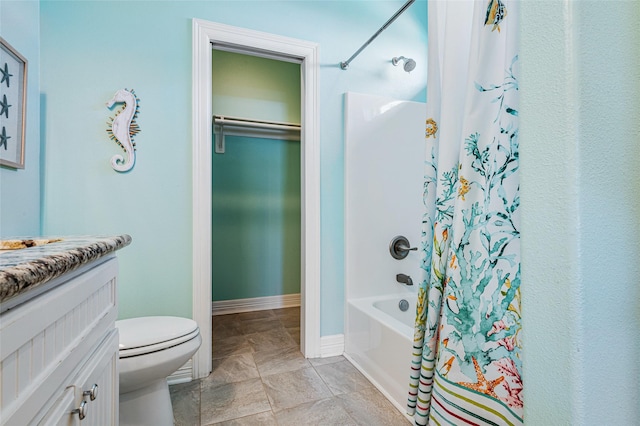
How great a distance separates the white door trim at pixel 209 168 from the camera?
1.72 meters

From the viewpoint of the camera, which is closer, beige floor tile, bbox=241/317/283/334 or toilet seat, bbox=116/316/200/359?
toilet seat, bbox=116/316/200/359

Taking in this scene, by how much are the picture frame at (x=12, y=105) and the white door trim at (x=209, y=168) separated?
714mm

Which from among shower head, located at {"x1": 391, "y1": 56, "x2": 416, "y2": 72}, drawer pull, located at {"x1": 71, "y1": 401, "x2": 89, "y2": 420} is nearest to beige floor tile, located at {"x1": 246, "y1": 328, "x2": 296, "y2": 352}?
drawer pull, located at {"x1": 71, "y1": 401, "x2": 89, "y2": 420}

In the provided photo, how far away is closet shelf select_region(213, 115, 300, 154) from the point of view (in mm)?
2497

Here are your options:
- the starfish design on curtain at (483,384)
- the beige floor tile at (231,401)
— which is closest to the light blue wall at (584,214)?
the starfish design on curtain at (483,384)

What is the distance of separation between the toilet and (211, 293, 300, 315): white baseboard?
1.53 meters

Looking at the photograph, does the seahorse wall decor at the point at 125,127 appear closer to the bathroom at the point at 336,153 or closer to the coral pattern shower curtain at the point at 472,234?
the bathroom at the point at 336,153

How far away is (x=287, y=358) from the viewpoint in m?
1.98

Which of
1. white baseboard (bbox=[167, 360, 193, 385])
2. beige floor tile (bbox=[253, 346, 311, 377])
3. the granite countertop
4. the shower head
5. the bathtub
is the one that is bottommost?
beige floor tile (bbox=[253, 346, 311, 377])

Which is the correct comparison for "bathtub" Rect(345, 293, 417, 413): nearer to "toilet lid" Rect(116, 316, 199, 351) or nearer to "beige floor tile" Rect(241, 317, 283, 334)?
"beige floor tile" Rect(241, 317, 283, 334)

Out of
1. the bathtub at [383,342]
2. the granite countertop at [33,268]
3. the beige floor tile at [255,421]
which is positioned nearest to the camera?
the granite countertop at [33,268]

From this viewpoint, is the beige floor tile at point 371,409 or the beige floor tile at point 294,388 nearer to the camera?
the beige floor tile at point 371,409

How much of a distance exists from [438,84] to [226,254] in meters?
2.43

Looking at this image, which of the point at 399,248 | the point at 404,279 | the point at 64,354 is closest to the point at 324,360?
the point at 404,279
